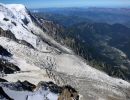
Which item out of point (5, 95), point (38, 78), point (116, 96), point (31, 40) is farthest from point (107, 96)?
point (31, 40)

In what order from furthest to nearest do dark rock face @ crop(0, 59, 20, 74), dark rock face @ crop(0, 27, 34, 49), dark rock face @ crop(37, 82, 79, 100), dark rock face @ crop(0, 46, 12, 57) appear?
dark rock face @ crop(0, 27, 34, 49)
dark rock face @ crop(0, 46, 12, 57)
dark rock face @ crop(0, 59, 20, 74)
dark rock face @ crop(37, 82, 79, 100)

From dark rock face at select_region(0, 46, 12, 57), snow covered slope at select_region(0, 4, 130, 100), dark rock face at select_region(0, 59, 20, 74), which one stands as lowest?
snow covered slope at select_region(0, 4, 130, 100)

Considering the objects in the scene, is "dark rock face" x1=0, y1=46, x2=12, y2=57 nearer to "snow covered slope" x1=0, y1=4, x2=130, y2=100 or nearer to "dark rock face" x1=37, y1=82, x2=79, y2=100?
"snow covered slope" x1=0, y1=4, x2=130, y2=100

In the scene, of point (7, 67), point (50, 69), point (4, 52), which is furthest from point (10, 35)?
point (7, 67)

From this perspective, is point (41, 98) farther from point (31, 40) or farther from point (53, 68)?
point (31, 40)

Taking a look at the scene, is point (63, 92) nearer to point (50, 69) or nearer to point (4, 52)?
point (50, 69)

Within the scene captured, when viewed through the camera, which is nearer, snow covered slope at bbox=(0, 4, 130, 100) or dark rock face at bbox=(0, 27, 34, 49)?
snow covered slope at bbox=(0, 4, 130, 100)

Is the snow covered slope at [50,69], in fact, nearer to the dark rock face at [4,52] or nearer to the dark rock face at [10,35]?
the dark rock face at [10,35]

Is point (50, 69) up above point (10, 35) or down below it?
below

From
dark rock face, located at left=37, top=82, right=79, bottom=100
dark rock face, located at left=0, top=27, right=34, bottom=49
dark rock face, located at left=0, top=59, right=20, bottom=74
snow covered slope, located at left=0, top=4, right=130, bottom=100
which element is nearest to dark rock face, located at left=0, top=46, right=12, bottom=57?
snow covered slope, located at left=0, top=4, right=130, bottom=100
